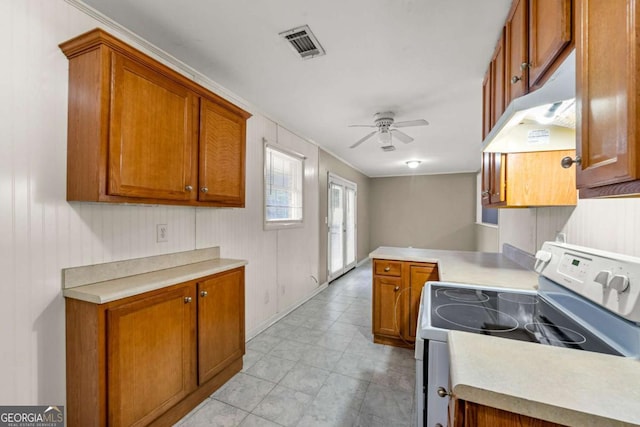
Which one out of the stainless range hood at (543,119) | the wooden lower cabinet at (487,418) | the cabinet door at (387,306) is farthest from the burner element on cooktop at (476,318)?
the cabinet door at (387,306)

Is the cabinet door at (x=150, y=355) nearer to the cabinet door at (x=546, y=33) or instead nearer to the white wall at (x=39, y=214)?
the white wall at (x=39, y=214)

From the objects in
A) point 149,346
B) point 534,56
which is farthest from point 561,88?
point 149,346

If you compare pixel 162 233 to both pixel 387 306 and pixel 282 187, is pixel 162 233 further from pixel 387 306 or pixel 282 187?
pixel 387 306

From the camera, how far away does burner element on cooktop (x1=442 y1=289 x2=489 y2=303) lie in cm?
135

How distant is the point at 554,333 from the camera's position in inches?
38.2

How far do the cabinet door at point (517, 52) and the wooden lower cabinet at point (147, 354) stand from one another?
7.03 feet

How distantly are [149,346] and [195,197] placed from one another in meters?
0.92

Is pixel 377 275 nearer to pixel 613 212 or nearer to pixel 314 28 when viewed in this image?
pixel 613 212

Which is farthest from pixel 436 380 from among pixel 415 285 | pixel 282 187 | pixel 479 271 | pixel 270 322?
pixel 282 187

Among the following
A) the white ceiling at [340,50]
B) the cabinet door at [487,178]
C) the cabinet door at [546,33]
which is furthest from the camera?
the cabinet door at [487,178]

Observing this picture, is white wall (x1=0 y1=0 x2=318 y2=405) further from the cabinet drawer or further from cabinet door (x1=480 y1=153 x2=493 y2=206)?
cabinet door (x1=480 y1=153 x2=493 y2=206)

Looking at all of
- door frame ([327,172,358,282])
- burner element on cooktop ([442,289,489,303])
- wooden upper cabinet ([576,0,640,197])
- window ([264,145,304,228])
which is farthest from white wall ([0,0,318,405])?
door frame ([327,172,358,282])

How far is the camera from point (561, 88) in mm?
967

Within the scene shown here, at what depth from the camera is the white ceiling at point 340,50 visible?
4.85ft
